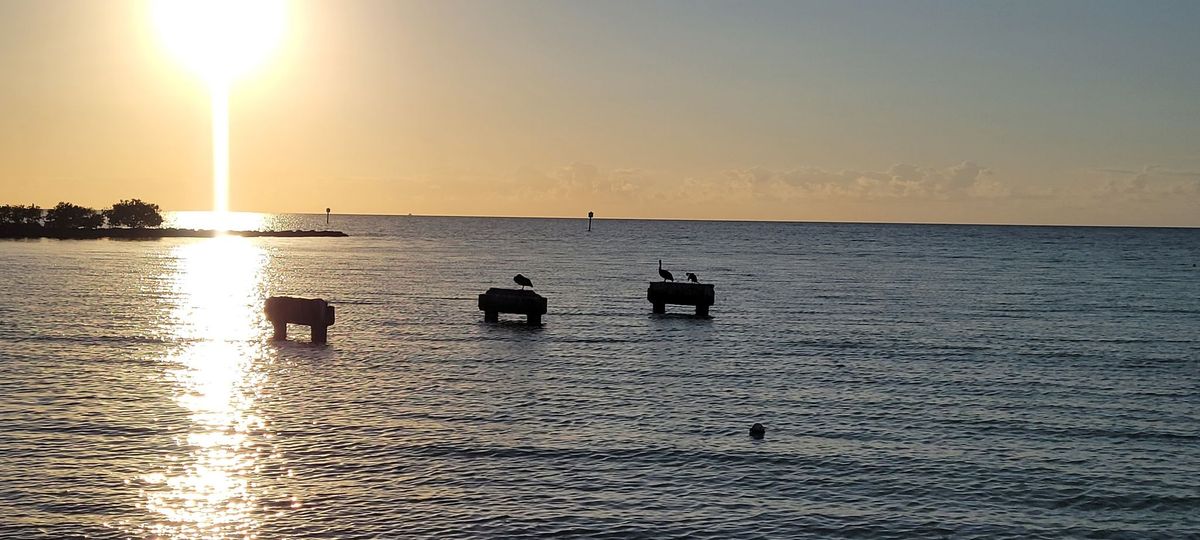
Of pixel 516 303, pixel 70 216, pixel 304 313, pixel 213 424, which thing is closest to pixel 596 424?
pixel 213 424

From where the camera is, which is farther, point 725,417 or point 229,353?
point 229,353

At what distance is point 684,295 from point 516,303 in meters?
9.31

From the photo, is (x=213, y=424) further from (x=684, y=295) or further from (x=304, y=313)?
(x=684, y=295)

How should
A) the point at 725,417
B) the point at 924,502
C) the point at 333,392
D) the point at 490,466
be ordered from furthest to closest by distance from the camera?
the point at 333,392, the point at 725,417, the point at 490,466, the point at 924,502

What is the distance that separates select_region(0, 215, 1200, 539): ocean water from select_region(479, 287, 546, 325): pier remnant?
→ 1567mm

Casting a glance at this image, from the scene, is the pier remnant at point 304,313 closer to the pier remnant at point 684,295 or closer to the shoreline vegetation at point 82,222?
the pier remnant at point 684,295

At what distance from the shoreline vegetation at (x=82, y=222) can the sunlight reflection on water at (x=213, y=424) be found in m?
120

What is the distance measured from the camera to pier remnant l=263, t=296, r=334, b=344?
1689 inches

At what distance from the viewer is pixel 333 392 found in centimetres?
3133

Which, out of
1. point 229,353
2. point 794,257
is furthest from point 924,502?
point 794,257

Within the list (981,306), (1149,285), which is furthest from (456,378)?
(1149,285)

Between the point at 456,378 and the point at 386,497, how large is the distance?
14.0 meters

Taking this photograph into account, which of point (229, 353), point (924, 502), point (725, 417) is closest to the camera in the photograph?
point (924, 502)

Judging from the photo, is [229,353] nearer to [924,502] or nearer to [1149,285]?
[924,502]
